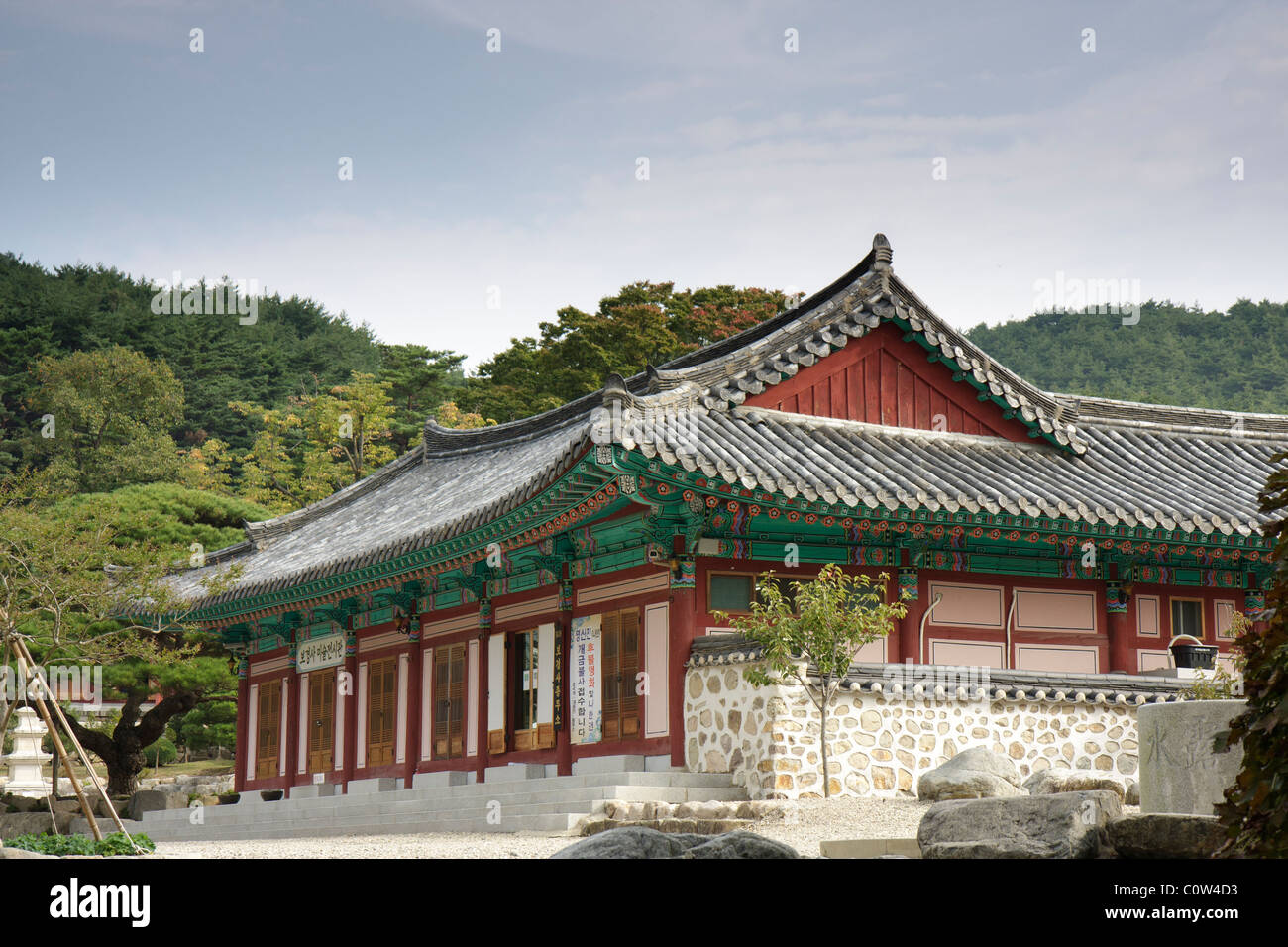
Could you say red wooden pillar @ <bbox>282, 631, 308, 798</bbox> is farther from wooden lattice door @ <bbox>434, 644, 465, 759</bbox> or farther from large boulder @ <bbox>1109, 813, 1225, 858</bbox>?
large boulder @ <bbox>1109, 813, 1225, 858</bbox>

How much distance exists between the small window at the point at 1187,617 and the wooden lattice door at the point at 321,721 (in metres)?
14.8

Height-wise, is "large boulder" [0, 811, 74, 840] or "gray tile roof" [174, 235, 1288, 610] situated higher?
"gray tile roof" [174, 235, 1288, 610]

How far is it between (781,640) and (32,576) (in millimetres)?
11858

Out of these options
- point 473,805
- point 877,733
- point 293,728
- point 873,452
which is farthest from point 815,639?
point 293,728

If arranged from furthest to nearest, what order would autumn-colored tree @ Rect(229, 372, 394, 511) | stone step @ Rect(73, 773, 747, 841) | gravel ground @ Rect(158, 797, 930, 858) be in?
autumn-colored tree @ Rect(229, 372, 394, 511) → stone step @ Rect(73, 773, 747, 841) → gravel ground @ Rect(158, 797, 930, 858)

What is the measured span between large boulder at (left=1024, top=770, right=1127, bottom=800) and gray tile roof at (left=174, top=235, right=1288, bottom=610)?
404 cm

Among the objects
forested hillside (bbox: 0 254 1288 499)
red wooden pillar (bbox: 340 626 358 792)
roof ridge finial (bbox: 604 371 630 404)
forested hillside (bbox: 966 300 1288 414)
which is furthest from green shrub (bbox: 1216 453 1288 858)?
forested hillside (bbox: 966 300 1288 414)

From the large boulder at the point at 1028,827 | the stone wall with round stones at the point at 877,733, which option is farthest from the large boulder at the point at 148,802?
the large boulder at the point at 1028,827

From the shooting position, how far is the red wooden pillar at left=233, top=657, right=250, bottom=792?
103ft

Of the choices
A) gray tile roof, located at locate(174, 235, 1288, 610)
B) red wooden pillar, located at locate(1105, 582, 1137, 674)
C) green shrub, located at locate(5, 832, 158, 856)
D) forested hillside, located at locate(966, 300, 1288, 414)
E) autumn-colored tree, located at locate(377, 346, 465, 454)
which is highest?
forested hillside, located at locate(966, 300, 1288, 414)

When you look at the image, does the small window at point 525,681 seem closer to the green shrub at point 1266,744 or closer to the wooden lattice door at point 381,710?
the wooden lattice door at point 381,710

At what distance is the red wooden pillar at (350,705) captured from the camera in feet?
87.8

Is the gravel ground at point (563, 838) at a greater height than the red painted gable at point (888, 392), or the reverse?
the red painted gable at point (888, 392)

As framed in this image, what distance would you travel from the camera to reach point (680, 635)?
61.2ft
